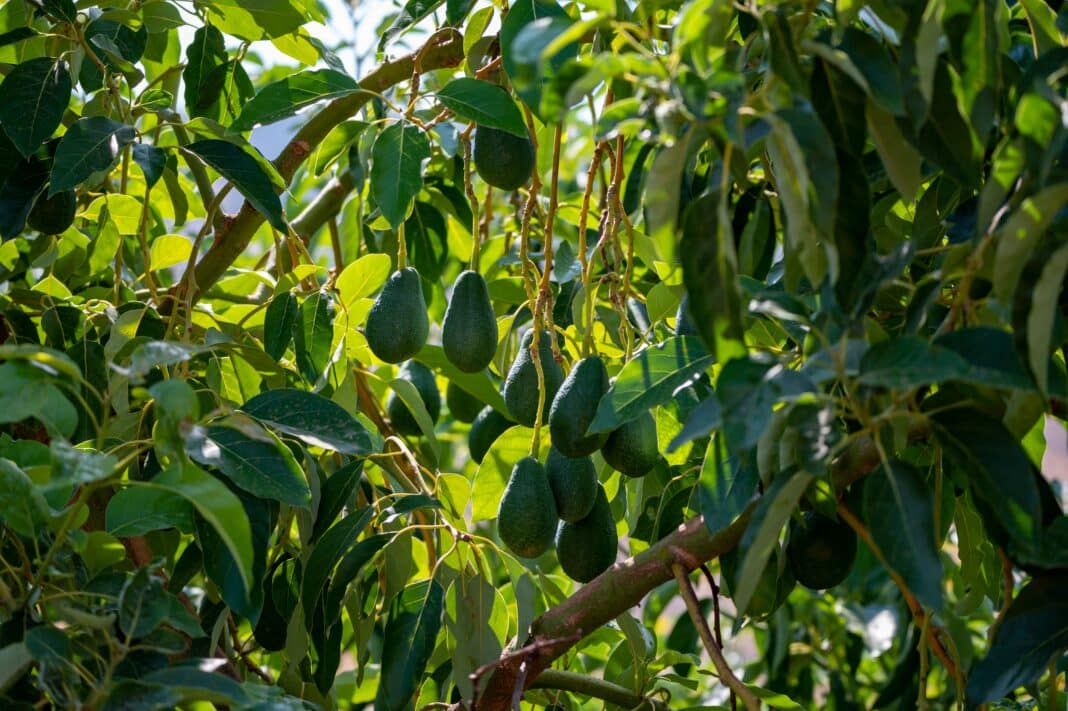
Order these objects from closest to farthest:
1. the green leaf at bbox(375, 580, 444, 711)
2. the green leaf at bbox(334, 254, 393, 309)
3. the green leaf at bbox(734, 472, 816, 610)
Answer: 1. the green leaf at bbox(734, 472, 816, 610)
2. the green leaf at bbox(375, 580, 444, 711)
3. the green leaf at bbox(334, 254, 393, 309)

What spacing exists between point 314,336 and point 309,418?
0.80 ft

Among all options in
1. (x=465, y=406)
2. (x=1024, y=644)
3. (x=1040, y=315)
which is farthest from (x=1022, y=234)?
(x=465, y=406)

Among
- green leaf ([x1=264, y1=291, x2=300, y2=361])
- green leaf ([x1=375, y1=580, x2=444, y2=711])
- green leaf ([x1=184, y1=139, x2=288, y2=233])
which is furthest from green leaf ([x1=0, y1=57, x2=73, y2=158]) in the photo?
green leaf ([x1=375, y1=580, x2=444, y2=711])

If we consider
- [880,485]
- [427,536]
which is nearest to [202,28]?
[427,536]

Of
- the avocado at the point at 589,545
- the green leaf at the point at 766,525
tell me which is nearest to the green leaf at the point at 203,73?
the avocado at the point at 589,545

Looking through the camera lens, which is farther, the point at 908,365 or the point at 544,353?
the point at 544,353

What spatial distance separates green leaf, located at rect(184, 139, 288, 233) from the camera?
38.6 inches

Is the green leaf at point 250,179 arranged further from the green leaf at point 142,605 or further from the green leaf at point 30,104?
the green leaf at point 142,605

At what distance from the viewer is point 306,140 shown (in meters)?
1.25

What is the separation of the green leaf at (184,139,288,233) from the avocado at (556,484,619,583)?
1.07 feet

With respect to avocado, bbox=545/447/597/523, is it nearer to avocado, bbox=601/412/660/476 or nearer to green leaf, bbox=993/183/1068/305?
avocado, bbox=601/412/660/476

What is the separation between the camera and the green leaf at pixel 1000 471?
61cm

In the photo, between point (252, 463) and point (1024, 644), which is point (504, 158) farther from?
point (1024, 644)

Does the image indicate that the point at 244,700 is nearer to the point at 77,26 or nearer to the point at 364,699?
the point at 77,26
